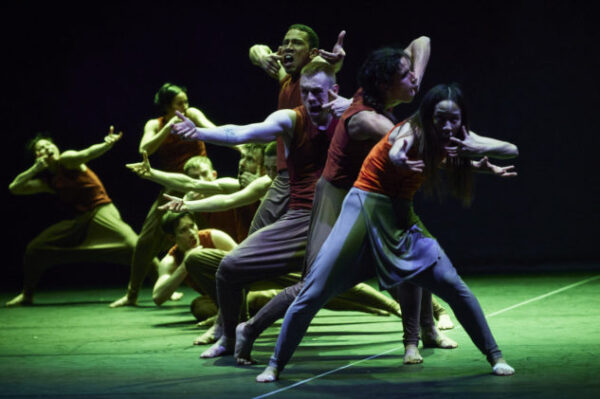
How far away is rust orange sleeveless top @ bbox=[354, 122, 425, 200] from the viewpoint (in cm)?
379

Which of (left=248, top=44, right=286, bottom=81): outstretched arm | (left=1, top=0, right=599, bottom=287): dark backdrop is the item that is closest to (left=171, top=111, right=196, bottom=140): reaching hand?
(left=248, top=44, right=286, bottom=81): outstretched arm

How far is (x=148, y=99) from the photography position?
9.61 metres

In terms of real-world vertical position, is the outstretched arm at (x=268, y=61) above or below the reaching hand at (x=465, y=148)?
above

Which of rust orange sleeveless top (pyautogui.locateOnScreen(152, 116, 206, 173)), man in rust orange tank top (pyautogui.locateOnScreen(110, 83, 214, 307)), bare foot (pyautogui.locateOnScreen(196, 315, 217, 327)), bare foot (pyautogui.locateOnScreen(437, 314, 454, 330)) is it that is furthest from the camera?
rust orange sleeveless top (pyautogui.locateOnScreen(152, 116, 206, 173))

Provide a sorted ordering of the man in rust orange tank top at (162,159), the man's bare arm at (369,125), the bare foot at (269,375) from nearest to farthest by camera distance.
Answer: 1. the bare foot at (269,375)
2. the man's bare arm at (369,125)
3. the man in rust orange tank top at (162,159)

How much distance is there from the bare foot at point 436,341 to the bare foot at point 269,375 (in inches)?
40.5

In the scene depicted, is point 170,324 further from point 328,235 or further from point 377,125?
point 377,125

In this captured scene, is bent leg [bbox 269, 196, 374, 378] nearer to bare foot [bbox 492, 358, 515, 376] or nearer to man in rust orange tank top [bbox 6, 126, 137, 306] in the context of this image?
bare foot [bbox 492, 358, 515, 376]

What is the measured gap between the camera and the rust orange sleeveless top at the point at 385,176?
379cm

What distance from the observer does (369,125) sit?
3.97 m

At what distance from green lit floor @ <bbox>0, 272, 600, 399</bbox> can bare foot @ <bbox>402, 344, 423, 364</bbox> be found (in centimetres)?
4

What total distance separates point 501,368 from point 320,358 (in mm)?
1019

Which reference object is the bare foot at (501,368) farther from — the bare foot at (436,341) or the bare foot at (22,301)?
the bare foot at (22,301)

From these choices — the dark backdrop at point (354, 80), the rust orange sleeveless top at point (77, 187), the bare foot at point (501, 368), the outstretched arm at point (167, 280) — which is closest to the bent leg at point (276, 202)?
the bare foot at point (501, 368)
